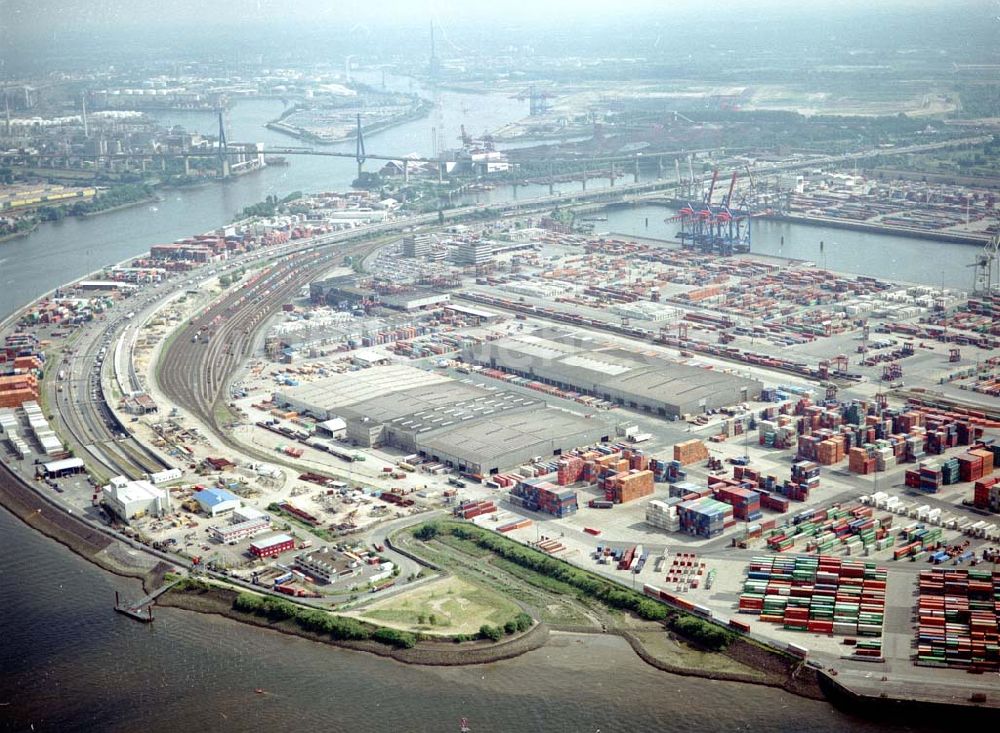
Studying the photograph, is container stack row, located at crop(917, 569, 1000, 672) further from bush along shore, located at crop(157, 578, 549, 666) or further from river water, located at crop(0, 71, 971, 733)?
bush along shore, located at crop(157, 578, 549, 666)

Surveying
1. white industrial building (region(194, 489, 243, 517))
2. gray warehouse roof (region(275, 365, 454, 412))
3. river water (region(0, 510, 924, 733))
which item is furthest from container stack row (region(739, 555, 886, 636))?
gray warehouse roof (region(275, 365, 454, 412))

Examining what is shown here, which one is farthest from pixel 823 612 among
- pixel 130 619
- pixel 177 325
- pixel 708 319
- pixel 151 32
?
pixel 151 32

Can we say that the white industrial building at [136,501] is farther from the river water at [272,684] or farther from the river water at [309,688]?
the river water at [309,688]

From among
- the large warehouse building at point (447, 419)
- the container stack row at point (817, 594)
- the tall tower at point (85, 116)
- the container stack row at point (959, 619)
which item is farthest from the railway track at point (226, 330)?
the tall tower at point (85, 116)

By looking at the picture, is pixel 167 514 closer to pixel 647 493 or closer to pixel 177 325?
pixel 647 493

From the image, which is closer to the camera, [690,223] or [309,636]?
[309,636]

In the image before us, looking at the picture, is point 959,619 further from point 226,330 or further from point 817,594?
point 226,330
